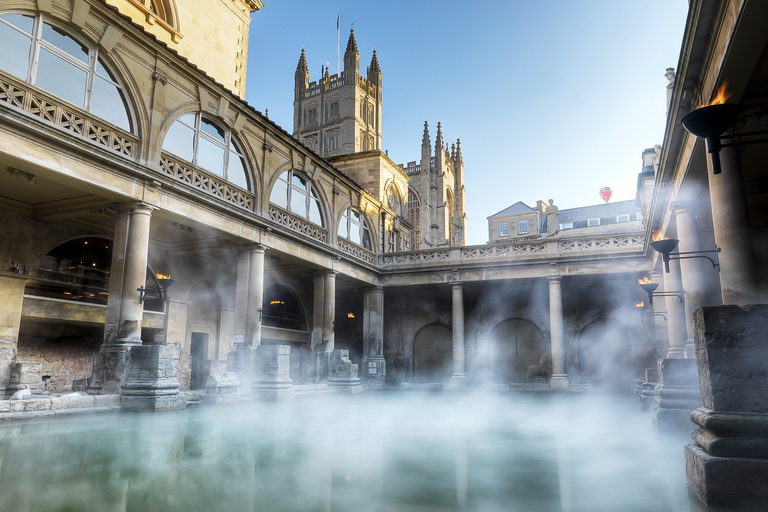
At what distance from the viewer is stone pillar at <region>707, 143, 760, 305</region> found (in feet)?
23.0

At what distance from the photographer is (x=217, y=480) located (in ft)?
15.0

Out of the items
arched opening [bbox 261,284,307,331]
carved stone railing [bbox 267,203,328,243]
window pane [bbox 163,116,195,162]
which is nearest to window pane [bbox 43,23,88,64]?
window pane [bbox 163,116,195,162]

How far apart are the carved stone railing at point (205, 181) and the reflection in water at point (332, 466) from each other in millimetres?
7042

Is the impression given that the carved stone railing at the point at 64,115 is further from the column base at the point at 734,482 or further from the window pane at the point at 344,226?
the column base at the point at 734,482

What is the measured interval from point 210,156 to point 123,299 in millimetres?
5485

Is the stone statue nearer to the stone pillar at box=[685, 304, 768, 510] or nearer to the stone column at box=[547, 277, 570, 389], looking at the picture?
the stone column at box=[547, 277, 570, 389]

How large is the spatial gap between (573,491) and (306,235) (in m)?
15.8

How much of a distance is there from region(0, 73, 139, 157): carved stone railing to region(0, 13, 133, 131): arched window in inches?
11.6

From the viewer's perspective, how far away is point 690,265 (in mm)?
10883

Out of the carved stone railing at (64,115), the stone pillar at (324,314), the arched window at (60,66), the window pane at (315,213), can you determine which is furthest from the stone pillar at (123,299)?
the stone pillar at (324,314)

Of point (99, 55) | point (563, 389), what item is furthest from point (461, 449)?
point (563, 389)

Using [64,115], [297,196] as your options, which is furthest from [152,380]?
[297,196]

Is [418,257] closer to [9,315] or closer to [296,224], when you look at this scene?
[296,224]

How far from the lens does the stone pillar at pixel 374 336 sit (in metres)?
23.3
